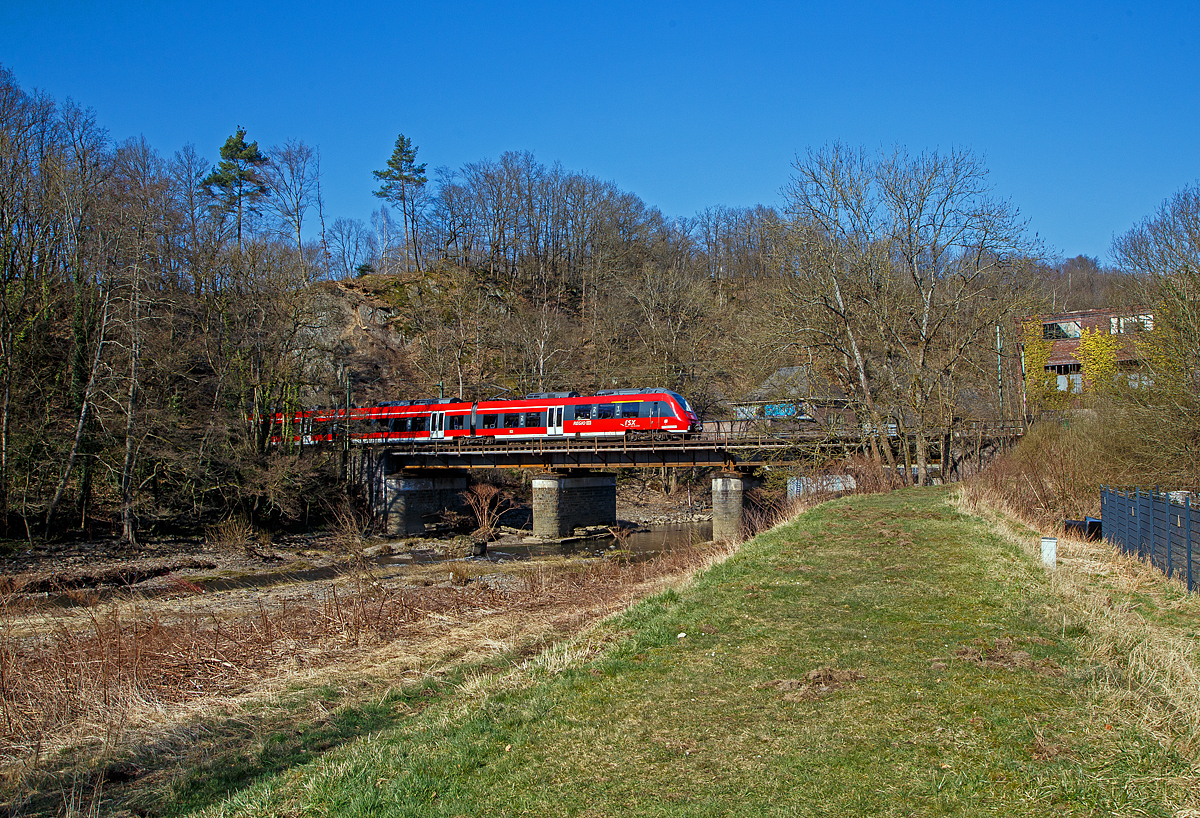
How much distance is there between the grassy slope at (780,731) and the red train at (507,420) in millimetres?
32673

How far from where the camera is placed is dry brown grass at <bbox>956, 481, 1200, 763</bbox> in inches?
235

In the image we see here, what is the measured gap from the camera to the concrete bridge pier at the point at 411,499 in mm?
44000

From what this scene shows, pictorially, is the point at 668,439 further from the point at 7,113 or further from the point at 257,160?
the point at 257,160

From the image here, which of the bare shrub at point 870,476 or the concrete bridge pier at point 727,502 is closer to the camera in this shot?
the bare shrub at point 870,476

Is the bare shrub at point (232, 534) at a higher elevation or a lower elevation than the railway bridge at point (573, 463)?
lower

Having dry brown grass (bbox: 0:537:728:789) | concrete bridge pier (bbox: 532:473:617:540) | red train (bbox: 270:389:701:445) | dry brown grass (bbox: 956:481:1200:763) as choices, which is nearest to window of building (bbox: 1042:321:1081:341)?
red train (bbox: 270:389:701:445)

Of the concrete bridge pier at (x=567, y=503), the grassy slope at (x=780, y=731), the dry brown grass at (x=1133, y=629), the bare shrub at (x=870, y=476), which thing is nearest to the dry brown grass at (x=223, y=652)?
the grassy slope at (x=780, y=731)

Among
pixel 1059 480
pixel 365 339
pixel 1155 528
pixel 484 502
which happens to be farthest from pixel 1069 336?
pixel 365 339

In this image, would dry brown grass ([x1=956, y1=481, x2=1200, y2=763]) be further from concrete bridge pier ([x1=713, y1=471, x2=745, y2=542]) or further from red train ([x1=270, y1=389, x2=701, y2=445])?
red train ([x1=270, y1=389, x2=701, y2=445])

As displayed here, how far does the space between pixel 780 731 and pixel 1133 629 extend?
5.12 m

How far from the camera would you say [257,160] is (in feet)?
229

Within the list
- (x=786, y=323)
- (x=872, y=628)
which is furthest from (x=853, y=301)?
(x=872, y=628)

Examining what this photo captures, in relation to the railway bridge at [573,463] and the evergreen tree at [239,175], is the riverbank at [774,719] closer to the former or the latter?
Answer: the railway bridge at [573,463]

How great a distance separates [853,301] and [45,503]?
111 ft
